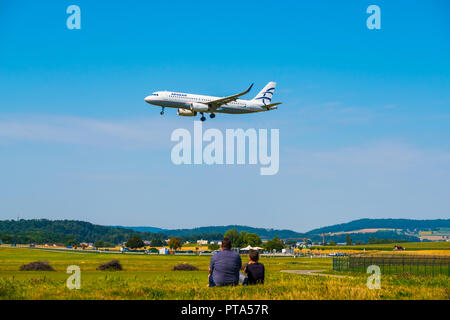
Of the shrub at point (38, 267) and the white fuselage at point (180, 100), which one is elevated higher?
the white fuselage at point (180, 100)

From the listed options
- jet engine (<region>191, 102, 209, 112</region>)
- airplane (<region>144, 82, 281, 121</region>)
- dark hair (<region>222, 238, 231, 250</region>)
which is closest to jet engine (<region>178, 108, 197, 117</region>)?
airplane (<region>144, 82, 281, 121</region>)

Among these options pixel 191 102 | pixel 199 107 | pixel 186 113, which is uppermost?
pixel 191 102

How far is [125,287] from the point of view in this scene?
535 inches

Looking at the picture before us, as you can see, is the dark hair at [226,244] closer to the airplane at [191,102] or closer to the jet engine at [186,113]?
the airplane at [191,102]

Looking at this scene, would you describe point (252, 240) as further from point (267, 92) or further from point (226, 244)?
point (226, 244)

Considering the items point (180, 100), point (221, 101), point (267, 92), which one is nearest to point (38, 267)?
point (180, 100)

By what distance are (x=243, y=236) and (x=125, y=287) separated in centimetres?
16601

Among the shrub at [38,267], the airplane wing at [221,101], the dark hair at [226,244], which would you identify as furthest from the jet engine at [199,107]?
the dark hair at [226,244]

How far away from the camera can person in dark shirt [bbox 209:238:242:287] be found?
45.0 ft

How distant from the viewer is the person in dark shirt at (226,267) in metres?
13.7

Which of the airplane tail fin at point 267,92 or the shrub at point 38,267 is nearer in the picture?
the shrub at point 38,267

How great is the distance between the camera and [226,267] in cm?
1377
